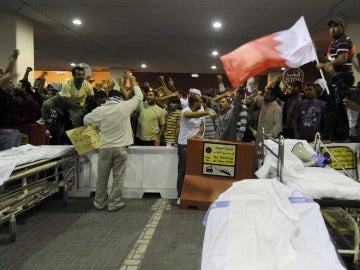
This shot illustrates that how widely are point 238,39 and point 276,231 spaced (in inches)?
443

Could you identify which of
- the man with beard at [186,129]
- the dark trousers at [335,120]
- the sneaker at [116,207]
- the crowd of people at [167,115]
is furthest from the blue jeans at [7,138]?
the dark trousers at [335,120]

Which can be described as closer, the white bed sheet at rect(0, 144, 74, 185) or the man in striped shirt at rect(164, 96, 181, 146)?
the white bed sheet at rect(0, 144, 74, 185)

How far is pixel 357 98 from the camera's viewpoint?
518 centimetres

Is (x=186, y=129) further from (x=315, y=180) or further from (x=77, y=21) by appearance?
(x=77, y=21)

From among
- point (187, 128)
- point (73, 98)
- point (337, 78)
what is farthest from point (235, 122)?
point (73, 98)

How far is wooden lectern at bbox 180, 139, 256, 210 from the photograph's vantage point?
6261 mm

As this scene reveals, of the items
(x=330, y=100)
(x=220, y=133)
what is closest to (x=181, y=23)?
(x=220, y=133)

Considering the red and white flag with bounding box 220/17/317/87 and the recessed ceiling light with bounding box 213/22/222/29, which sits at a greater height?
the recessed ceiling light with bounding box 213/22/222/29

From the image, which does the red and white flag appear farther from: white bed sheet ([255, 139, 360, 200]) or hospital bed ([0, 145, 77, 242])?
hospital bed ([0, 145, 77, 242])

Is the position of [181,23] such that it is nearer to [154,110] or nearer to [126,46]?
[154,110]

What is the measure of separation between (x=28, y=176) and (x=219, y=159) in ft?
9.42

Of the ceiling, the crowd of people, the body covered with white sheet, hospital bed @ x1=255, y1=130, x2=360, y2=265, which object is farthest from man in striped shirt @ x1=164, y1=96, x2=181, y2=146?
the body covered with white sheet

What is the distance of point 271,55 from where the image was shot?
12.4 feet

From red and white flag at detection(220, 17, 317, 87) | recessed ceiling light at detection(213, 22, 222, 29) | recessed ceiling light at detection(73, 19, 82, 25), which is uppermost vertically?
recessed ceiling light at detection(213, 22, 222, 29)
